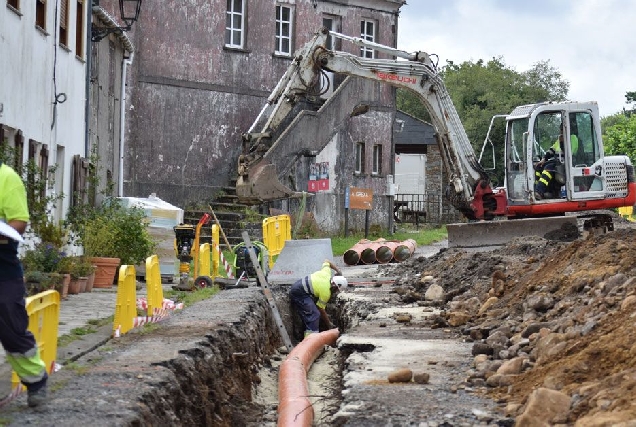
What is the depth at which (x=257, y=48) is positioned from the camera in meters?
35.9

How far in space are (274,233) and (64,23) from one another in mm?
6826

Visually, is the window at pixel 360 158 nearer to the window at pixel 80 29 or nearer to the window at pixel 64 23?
the window at pixel 80 29

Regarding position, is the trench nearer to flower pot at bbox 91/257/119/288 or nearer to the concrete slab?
flower pot at bbox 91/257/119/288

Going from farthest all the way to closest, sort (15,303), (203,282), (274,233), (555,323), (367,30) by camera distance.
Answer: (367,30) < (274,233) < (203,282) < (555,323) < (15,303)

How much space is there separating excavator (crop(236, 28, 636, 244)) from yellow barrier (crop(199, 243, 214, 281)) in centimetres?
624

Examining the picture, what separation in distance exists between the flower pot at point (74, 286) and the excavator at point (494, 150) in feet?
32.5

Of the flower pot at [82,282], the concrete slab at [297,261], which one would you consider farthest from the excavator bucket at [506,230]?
the flower pot at [82,282]

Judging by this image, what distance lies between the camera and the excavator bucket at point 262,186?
103 ft

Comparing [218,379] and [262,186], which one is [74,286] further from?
[262,186]

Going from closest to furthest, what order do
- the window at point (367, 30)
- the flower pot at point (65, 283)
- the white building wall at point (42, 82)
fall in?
1. the flower pot at point (65, 283)
2. the white building wall at point (42, 82)
3. the window at point (367, 30)

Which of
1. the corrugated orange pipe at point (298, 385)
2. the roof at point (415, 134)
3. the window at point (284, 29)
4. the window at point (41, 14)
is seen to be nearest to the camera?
the corrugated orange pipe at point (298, 385)

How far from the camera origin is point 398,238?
4003cm

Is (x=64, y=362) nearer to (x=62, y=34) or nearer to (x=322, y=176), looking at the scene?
(x=62, y=34)

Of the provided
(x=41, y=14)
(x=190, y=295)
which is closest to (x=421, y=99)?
(x=41, y=14)
